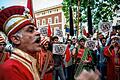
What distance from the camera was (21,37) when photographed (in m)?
3.92

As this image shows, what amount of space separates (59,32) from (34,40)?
10.2 m

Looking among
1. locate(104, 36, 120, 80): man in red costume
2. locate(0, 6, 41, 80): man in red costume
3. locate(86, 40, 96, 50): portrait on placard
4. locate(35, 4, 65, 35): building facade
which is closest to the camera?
locate(0, 6, 41, 80): man in red costume

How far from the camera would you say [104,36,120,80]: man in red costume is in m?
10.8

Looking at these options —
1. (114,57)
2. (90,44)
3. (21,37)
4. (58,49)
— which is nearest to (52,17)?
(90,44)

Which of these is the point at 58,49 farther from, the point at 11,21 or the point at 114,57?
the point at 11,21

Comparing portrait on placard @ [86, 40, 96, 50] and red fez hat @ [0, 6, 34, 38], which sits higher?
red fez hat @ [0, 6, 34, 38]

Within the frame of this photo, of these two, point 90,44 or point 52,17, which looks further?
point 52,17

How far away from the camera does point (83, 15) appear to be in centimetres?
3147

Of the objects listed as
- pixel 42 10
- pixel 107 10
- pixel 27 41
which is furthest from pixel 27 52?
A: pixel 42 10

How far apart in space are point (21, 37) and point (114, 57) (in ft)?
23.8

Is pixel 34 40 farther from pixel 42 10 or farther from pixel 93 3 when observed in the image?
pixel 42 10

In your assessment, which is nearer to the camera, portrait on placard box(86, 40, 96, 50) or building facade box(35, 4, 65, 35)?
portrait on placard box(86, 40, 96, 50)

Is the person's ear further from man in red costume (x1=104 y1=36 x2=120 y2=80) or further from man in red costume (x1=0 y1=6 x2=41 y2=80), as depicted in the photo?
man in red costume (x1=104 y1=36 x2=120 y2=80)

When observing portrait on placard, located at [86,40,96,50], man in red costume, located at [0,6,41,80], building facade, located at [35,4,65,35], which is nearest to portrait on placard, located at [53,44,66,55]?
portrait on placard, located at [86,40,96,50]
